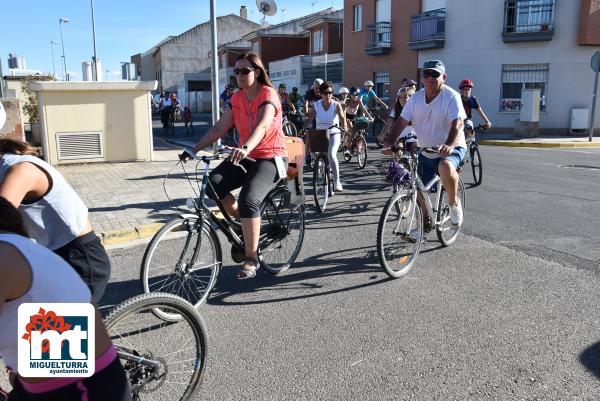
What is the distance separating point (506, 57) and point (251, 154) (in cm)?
2175

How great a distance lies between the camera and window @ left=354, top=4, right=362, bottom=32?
32.4 m

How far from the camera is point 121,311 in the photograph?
8.03ft

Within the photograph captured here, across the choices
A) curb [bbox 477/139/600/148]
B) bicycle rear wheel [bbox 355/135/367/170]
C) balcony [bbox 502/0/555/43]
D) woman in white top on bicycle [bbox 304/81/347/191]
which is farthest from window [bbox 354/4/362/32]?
woman in white top on bicycle [bbox 304/81/347/191]

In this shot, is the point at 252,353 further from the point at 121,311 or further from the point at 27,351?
the point at 27,351

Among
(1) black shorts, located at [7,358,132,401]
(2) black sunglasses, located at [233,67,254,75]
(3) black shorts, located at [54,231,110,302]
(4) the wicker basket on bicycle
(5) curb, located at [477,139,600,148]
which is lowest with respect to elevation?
(5) curb, located at [477,139,600,148]

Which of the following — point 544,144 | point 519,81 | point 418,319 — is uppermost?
point 519,81

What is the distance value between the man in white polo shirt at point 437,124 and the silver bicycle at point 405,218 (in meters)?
0.17

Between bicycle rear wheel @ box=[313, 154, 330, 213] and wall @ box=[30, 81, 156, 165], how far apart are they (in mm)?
5387

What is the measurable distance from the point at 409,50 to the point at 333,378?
27142 mm

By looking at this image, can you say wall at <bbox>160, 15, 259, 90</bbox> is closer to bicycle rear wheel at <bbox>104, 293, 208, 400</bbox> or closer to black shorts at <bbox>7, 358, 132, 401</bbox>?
bicycle rear wheel at <bbox>104, 293, 208, 400</bbox>

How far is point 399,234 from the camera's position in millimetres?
5039

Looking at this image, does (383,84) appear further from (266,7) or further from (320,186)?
(320,186)

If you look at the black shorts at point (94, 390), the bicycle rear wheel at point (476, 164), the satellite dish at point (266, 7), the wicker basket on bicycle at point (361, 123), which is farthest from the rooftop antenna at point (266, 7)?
the black shorts at point (94, 390)

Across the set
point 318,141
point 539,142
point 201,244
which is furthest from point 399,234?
point 539,142
